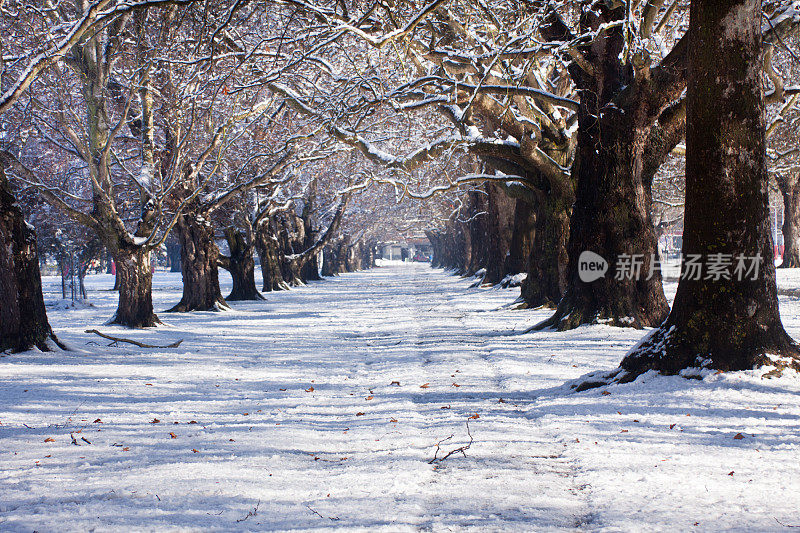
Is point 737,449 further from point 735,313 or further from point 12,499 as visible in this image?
point 12,499

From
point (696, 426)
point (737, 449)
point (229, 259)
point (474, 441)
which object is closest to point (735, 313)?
point (696, 426)

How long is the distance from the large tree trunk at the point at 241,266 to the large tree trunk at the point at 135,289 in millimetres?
9127

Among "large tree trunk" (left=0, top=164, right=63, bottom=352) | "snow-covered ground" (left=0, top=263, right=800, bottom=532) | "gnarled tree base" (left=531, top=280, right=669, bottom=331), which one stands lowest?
"snow-covered ground" (left=0, top=263, right=800, bottom=532)

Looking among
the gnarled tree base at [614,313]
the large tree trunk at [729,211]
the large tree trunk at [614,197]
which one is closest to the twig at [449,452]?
the large tree trunk at [729,211]

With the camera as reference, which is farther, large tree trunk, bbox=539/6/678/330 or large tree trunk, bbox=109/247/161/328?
large tree trunk, bbox=109/247/161/328

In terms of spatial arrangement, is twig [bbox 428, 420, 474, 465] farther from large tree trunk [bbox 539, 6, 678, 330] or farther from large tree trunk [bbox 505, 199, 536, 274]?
large tree trunk [bbox 505, 199, 536, 274]

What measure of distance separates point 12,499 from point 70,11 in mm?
14312

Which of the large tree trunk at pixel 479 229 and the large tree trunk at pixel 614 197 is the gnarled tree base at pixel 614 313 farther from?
the large tree trunk at pixel 479 229

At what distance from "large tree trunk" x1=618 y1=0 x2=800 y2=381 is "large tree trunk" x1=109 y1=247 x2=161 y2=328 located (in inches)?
454

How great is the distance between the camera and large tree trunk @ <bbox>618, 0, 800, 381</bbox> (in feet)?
20.4

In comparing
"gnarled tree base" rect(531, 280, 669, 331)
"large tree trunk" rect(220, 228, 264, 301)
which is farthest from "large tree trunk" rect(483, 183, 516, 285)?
"gnarled tree base" rect(531, 280, 669, 331)

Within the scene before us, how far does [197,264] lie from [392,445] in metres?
16.4

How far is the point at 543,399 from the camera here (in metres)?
6.66

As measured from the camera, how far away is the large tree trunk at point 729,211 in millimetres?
6215
